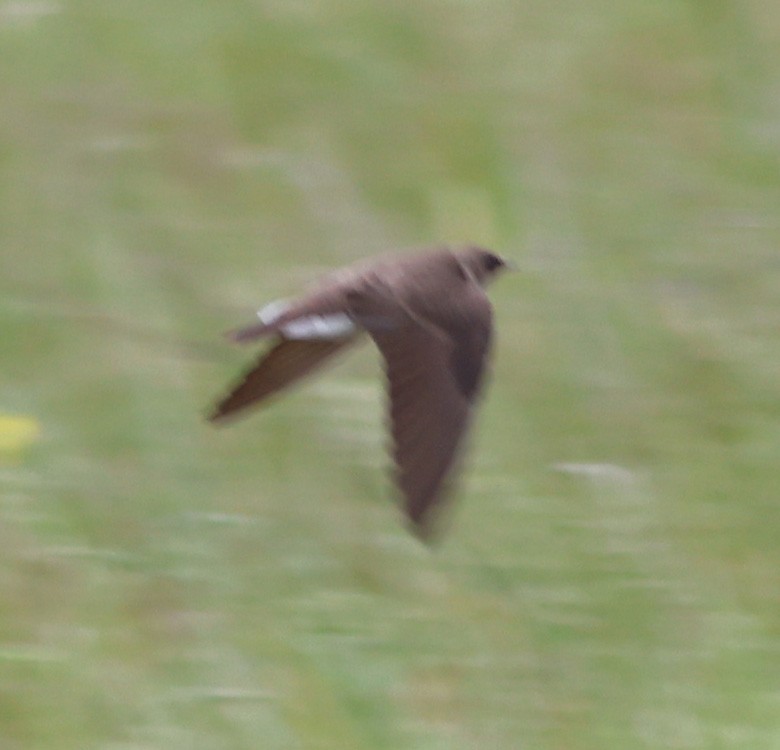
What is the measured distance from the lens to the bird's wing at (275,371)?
3756mm

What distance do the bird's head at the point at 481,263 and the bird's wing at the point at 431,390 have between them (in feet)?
1.02

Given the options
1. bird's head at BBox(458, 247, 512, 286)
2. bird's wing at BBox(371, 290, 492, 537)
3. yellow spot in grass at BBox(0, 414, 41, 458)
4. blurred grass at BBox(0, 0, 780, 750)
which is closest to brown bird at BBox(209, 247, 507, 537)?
bird's wing at BBox(371, 290, 492, 537)

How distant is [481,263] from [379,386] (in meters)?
0.67

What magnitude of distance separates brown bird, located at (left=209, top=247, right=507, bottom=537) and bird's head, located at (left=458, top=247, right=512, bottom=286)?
0.64ft

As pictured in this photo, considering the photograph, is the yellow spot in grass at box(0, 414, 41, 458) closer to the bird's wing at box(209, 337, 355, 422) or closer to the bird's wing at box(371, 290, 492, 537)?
the bird's wing at box(209, 337, 355, 422)

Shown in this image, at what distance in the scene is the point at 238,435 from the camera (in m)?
4.79

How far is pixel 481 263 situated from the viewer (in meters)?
4.18

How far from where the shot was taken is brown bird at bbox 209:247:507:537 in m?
3.54

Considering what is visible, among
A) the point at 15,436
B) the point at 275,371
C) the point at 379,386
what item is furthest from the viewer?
the point at 379,386

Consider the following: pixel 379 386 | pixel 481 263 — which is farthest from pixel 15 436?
pixel 481 263

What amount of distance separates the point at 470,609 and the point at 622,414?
88 centimetres

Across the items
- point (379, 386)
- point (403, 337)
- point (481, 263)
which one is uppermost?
point (403, 337)

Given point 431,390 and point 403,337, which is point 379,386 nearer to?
point 403,337

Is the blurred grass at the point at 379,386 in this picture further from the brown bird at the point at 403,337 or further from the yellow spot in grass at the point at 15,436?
the brown bird at the point at 403,337
